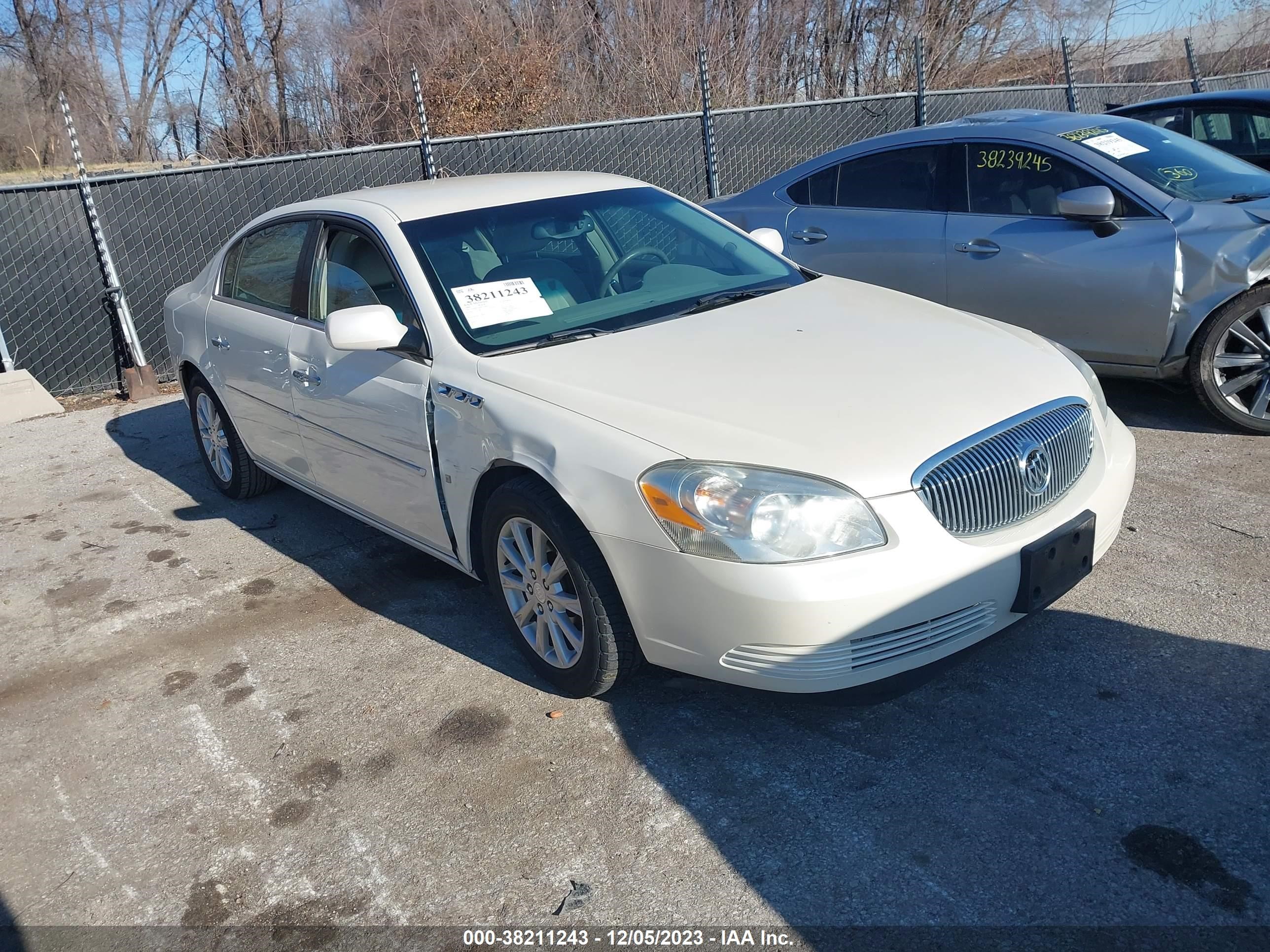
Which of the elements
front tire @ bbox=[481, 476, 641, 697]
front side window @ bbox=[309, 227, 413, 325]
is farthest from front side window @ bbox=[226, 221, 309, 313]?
front tire @ bbox=[481, 476, 641, 697]

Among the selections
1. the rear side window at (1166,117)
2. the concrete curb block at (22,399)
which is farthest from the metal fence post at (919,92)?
the concrete curb block at (22,399)

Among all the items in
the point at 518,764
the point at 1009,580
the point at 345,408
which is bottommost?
the point at 518,764

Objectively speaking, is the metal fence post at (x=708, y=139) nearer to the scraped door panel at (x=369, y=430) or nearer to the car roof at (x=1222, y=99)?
the car roof at (x=1222, y=99)

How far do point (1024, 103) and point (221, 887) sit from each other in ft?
43.2

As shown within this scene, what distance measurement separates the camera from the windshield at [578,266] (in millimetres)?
3887

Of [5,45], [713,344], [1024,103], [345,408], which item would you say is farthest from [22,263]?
[5,45]

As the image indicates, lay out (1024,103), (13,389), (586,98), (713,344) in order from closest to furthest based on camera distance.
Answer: (713,344), (13,389), (1024,103), (586,98)

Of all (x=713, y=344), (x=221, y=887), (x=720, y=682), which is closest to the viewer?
(x=221, y=887)

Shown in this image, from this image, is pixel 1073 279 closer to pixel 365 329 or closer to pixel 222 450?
pixel 365 329

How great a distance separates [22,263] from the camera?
8727 millimetres

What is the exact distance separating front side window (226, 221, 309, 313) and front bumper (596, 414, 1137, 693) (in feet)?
8.14

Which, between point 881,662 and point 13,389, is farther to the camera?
point 13,389

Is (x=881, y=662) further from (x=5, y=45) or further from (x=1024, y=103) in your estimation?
→ (x=5, y=45)

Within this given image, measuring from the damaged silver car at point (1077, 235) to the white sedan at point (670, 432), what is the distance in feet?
5.55
